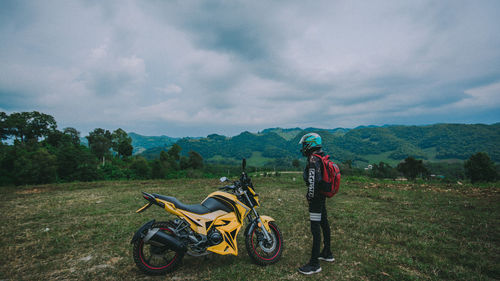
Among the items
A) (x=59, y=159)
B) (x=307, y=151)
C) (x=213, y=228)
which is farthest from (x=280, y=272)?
(x=59, y=159)

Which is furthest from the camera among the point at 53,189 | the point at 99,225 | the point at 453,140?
the point at 453,140

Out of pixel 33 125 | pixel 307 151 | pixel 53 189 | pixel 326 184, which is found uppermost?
pixel 33 125

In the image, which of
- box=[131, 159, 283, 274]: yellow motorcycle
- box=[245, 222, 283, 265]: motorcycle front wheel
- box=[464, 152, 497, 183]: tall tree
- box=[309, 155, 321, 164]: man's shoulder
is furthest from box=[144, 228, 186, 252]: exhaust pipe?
box=[464, 152, 497, 183]: tall tree

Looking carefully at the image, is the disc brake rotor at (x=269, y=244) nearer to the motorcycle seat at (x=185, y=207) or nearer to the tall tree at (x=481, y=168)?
the motorcycle seat at (x=185, y=207)

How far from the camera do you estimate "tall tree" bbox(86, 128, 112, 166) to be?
52.7 meters

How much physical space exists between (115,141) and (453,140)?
259171 millimetres

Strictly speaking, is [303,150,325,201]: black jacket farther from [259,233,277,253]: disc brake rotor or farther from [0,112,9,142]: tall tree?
[0,112,9,142]: tall tree

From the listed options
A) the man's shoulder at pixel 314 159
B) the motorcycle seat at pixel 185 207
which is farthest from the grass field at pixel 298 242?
the man's shoulder at pixel 314 159

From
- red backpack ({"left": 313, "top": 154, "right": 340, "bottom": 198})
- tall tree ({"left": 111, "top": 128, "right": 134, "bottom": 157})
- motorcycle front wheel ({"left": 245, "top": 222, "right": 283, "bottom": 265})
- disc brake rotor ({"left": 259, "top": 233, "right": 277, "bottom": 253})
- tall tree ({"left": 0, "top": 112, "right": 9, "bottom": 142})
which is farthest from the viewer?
tall tree ({"left": 111, "top": 128, "right": 134, "bottom": 157})

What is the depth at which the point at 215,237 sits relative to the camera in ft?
12.7

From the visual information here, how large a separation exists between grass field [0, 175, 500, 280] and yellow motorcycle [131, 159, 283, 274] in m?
0.30

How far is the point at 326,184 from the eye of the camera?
376cm

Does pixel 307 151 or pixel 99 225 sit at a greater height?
pixel 307 151

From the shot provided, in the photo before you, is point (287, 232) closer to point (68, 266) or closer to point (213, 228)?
point (213, 228)
